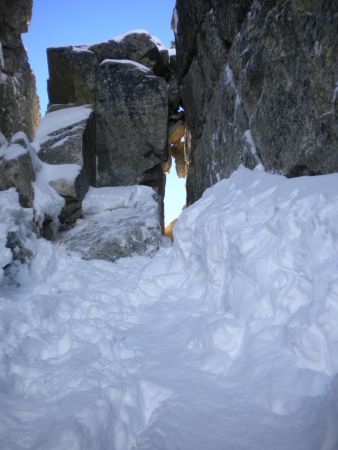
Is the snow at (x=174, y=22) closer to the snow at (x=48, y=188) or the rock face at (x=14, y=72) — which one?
the rock face at (x=14, y=72)

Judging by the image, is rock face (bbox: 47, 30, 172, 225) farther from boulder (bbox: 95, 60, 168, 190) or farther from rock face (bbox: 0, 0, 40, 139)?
rock face (bbox: 0, 0, 40, 139)

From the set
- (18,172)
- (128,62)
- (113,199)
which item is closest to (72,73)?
(128,62)

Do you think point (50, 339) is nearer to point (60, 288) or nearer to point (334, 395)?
point (60, 288)

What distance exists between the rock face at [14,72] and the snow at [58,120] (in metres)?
1.31

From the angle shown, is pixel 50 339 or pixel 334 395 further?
pixel 50 339

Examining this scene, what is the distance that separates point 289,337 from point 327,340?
46 cm

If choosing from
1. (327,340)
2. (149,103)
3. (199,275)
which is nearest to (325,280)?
(327,340)

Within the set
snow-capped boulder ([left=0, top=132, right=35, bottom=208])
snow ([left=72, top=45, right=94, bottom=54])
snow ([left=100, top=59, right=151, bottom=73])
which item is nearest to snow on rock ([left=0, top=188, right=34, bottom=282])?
snow-capped boulder ([left=0, top=132, right=35, bottom=208])

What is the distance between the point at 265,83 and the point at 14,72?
12.5 meters

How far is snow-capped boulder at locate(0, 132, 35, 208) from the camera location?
10.7 metres

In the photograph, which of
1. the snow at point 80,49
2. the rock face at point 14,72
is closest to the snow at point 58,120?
the rock face at point 14,72

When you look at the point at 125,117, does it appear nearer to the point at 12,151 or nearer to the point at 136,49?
the point at 136,49

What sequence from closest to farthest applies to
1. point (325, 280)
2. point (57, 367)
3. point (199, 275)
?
1. point (325, 280)
2. point (57, 367)
3. point (199, 275)

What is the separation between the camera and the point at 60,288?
7.82m
